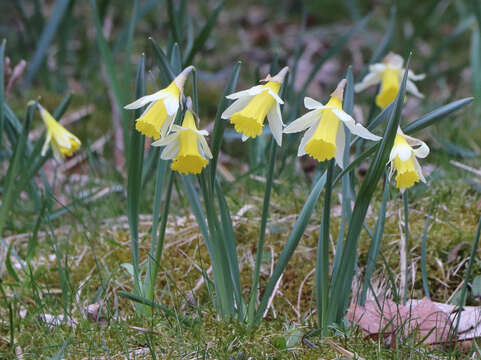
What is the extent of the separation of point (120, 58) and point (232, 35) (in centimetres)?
118

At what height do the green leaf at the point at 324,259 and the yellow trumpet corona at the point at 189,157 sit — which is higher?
the yellow trumpet corona at the point at 189,157

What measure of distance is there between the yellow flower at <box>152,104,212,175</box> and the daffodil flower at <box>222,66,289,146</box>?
0.09m

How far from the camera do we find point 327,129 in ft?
4.28

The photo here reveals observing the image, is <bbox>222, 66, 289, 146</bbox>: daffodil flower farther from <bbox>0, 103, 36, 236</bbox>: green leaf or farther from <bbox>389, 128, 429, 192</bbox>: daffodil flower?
<bbox>0, 103, 36, 236</bbox>: green leaf

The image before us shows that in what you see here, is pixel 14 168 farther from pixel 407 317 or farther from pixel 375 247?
pixel 407 317

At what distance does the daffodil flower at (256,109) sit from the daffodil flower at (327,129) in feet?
0.18

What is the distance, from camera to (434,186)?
7.18 ft

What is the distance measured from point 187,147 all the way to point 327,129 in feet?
1.08

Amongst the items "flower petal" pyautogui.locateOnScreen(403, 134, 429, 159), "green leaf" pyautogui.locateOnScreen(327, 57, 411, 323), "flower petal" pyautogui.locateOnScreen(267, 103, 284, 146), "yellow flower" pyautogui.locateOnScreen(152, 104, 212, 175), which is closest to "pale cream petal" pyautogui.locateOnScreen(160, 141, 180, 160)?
"yellow flower" pyautogui.locateOnScreen(152, 104, 212, 175)

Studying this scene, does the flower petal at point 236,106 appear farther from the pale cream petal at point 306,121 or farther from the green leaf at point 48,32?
the green leaf at point 48,32

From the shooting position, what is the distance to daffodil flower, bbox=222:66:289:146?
4.33 feet

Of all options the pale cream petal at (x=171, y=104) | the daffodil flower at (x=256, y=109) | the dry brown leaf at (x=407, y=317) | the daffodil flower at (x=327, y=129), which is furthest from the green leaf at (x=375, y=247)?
the pale cream petal at (x=171, y=104)

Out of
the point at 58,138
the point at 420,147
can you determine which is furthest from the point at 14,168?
the point at 420,147

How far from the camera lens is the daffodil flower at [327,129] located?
4.20 feet
